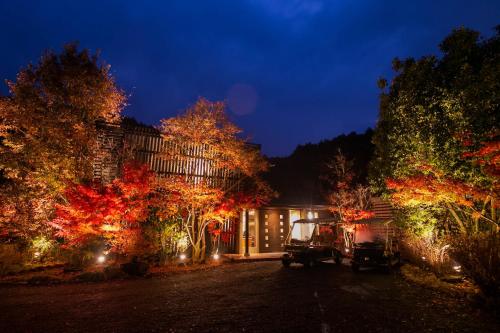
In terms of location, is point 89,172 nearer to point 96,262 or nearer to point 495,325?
point 96,262

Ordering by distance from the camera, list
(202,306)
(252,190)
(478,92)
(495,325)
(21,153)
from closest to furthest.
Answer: (495,325) < (202,306) < (478,92) < (21,153) < (252,190)

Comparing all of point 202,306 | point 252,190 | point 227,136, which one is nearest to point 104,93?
point 227,136

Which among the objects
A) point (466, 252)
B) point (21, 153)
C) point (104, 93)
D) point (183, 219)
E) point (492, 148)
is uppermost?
point (104, 93)

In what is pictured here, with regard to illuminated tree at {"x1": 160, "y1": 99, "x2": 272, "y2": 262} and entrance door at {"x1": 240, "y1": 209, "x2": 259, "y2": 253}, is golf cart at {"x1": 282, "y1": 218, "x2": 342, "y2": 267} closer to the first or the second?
illuminated tree at {"x1": 160, "y1": 99, "x2": 272, "y2": 262}

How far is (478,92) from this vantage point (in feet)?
33.4

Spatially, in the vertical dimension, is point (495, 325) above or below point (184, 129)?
below

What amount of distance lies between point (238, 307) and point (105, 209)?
6948 mm

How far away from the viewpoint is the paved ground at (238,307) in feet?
19.5

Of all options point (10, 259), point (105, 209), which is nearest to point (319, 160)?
point (105, 209)

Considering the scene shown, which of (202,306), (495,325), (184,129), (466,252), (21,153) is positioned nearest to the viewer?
(495,325)

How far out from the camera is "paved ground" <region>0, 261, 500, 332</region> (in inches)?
234

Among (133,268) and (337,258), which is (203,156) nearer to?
(133,268)

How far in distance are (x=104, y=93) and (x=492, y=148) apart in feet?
47.8

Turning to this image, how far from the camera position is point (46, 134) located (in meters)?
13.1
